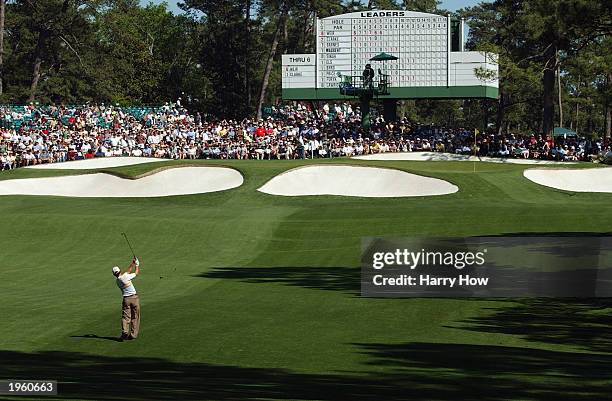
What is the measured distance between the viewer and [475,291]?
27.6 m

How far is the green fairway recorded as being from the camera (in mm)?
18438

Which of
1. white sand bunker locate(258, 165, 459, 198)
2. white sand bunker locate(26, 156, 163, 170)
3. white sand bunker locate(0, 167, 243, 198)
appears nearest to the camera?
white sand bunker locate(258, 165, 459, 198)

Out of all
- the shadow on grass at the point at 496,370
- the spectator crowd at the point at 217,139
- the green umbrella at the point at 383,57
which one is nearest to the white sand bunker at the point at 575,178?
the spectator crowd at the point at 217,139

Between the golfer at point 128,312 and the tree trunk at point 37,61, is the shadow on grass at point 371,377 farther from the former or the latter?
the tree trunk at point 37,61

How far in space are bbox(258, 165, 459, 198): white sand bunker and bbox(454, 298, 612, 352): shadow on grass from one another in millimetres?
27321

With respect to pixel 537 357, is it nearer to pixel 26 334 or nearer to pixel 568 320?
pixel 568 320

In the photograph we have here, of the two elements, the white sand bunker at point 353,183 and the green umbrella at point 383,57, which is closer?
the white sand bunker at point 353,183

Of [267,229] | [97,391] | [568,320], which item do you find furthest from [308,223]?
[97,391]

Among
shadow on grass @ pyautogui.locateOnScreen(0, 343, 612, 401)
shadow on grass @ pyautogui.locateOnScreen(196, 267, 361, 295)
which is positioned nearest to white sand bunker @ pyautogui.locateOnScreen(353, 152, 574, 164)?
shadow on grass @ pyautogui.locateOnScreen(196, 267, 361, 295)

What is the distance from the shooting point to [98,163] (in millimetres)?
69000

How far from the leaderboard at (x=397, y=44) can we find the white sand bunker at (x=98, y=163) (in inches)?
755

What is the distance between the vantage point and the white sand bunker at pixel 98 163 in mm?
66875

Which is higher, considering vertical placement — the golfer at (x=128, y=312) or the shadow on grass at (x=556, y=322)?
the golfer at (x=128, y=312)

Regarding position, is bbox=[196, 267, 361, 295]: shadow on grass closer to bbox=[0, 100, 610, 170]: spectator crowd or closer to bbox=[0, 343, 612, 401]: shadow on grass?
bbox=[0, 343, 612, 401]: shadow on grass
